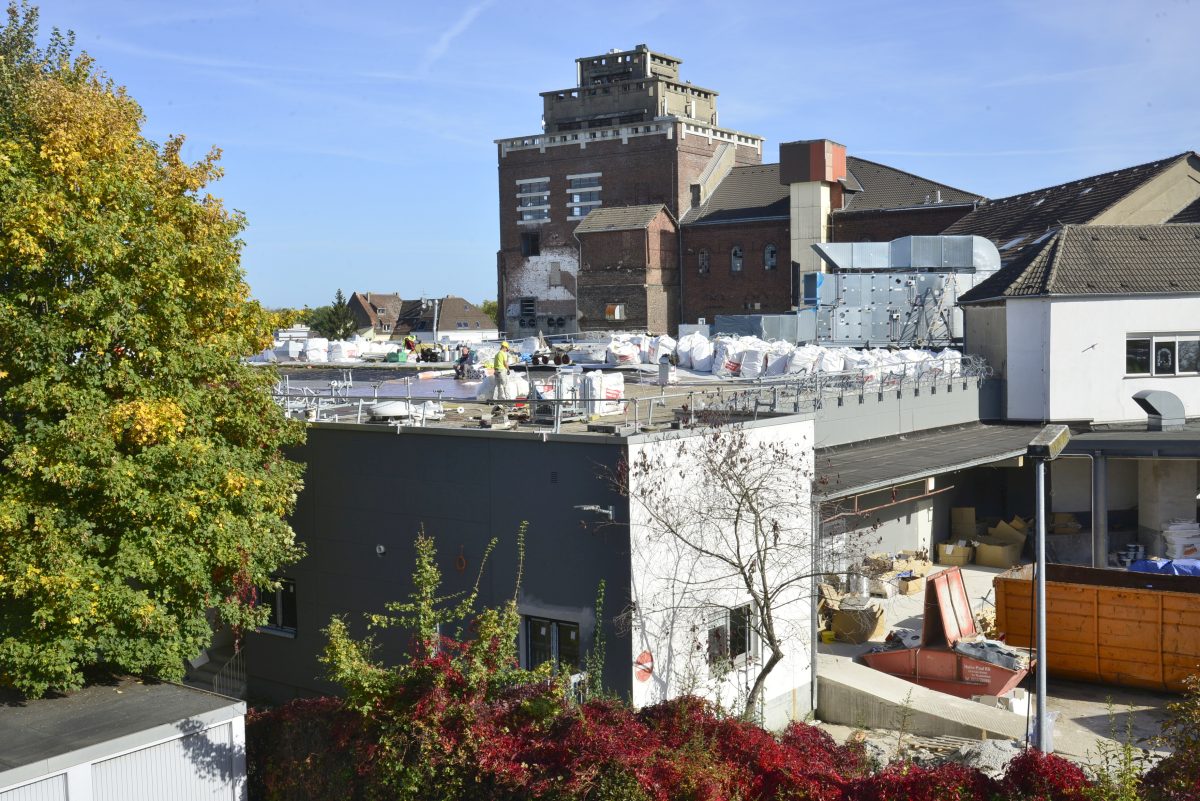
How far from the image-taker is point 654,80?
63750mm

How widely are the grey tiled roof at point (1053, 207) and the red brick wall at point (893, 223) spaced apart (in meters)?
5.94

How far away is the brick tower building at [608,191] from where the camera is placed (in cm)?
5762

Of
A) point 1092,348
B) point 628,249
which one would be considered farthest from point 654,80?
point 1092,348

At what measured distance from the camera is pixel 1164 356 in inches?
1039

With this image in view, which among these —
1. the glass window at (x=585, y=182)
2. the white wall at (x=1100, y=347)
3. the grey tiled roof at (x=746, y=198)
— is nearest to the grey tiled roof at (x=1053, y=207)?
the white wall at (x=1100, y=347)

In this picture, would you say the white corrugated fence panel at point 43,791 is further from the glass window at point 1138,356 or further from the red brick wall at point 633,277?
the red brick wall at point 633,277

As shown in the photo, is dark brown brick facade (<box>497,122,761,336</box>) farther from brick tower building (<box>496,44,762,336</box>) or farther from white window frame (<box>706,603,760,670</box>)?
white window frame (<box>706,603,760,670</box>)

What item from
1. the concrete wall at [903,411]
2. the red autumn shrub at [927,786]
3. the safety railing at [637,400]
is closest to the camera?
the red autumn shrub at [927,786]

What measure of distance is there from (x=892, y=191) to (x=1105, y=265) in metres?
26.4

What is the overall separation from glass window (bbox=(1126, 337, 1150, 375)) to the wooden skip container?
8.23m

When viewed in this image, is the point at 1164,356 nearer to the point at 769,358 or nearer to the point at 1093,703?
the point at 769,358

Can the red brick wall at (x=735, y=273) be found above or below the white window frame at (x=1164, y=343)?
above

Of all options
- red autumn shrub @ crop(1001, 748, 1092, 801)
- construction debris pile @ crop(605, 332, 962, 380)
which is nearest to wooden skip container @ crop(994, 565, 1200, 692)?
construction debris pile @ crop(605, 332, 962, 380)

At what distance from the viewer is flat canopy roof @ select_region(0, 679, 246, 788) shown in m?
11.1
